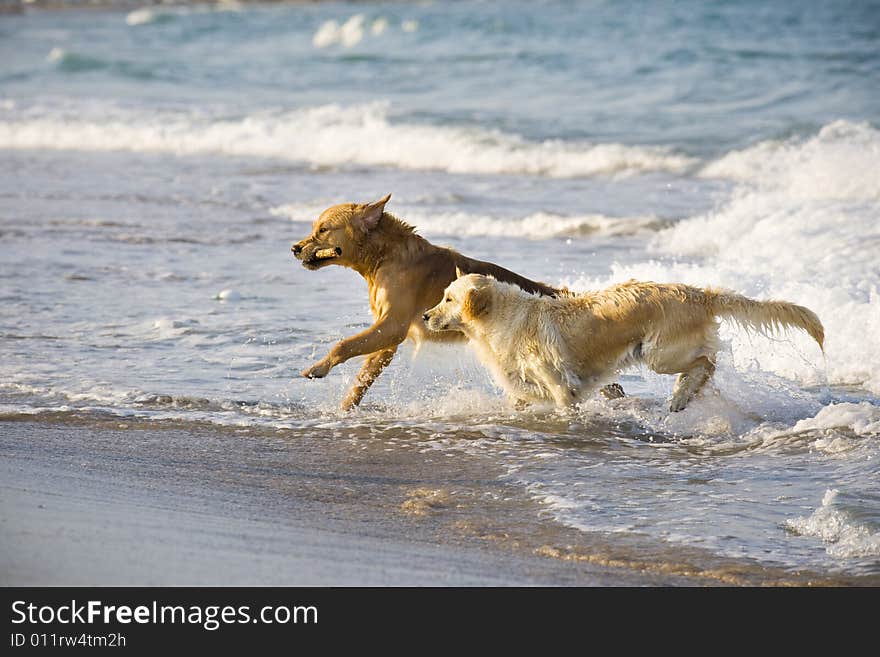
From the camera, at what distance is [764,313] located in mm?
7375

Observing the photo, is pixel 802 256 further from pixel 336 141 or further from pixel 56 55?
pixel 56 55

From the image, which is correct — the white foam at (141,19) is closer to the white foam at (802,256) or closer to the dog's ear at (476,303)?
the white foam at (802,256)

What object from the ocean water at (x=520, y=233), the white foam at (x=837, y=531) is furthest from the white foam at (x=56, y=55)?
the white foam at (x=837, y=531)

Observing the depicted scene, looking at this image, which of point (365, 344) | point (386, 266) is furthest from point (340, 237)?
point (365, 344)

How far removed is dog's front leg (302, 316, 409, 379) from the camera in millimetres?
7633

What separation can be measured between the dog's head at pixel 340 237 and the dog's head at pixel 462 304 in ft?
2.56

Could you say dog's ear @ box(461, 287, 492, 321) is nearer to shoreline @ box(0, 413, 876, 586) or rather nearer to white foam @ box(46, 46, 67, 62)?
shoreline @ box(0, 413, 876, 586)

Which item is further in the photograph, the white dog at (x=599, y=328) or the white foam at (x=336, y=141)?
the white foam at (x=336, y=141)

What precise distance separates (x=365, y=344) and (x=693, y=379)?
2098 mm

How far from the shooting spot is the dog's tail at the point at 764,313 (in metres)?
7.37

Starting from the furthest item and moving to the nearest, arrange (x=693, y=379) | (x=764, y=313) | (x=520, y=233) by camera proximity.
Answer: (x=520, y=233)
(x=693, y=379)
(x=764, y=313)

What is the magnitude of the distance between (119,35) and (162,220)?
3602cm
